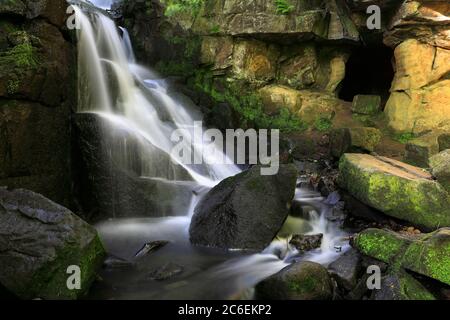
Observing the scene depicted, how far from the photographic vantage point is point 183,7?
47.2ft

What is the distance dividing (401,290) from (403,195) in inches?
111

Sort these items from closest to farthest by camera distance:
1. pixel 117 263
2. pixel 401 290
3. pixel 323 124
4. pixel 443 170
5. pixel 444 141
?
1. pixel 401 290
2. pixel 117 263
3. pixel 443 170
4. pixel 444 141
5. pixel 323 124

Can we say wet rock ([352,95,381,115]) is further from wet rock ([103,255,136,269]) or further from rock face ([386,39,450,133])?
wet rock ([103,255,136,269])

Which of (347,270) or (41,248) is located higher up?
(41,248)

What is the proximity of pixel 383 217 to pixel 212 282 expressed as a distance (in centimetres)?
385

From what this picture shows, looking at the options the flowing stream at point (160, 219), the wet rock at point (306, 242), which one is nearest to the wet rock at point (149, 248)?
the flowing stream at point (160, 219)

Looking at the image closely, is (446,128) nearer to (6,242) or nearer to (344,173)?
(344,173)

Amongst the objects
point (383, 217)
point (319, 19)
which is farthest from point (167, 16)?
point (383, 217)

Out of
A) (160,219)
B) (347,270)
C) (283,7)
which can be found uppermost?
(283,7)

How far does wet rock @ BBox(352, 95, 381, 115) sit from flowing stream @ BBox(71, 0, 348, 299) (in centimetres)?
560

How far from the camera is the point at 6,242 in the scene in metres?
4.96

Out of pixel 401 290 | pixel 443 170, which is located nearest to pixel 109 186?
pixel 401 290

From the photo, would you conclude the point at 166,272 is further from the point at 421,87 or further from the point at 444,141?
the point at 421,87

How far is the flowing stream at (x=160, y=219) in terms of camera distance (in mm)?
5410
